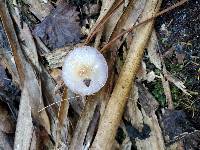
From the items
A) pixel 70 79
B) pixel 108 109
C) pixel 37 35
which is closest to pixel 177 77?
pixel 108 109

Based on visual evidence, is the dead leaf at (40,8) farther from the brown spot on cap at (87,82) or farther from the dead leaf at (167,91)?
the dead leaf at (167,91)

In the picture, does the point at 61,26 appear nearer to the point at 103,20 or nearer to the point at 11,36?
the point at 103,20

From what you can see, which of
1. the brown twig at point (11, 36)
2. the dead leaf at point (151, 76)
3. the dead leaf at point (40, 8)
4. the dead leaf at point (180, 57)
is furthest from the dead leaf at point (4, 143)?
the dead leaf at point (180, 57)

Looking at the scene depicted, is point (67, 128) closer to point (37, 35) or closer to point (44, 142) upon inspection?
point (44, 142)

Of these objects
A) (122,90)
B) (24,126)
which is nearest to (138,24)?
(122,90)

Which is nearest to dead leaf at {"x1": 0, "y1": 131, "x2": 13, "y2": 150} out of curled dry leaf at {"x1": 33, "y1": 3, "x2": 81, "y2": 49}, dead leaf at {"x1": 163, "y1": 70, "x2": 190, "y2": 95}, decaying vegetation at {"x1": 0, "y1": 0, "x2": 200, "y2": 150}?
decaying vegetation at {"x1": 0, "y1": 0, "x2": 200, "y2": 150}
